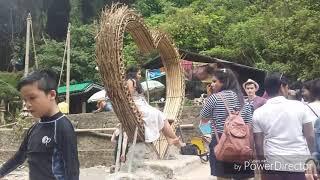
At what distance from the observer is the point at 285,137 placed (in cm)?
372

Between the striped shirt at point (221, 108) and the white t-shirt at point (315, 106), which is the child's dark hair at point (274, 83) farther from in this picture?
the white t-shirt at point (315, 106)

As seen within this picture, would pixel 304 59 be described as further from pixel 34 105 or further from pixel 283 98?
pixel 34 105

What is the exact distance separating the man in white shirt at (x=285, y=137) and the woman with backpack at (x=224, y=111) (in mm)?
398

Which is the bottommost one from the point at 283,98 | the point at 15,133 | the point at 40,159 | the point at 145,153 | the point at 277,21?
the point at 15,133

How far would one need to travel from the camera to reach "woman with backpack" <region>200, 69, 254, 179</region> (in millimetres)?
4273

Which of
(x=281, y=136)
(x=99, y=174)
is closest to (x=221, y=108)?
(x=281, y=136)

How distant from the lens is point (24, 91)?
9.87 feet

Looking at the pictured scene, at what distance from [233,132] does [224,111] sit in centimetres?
39

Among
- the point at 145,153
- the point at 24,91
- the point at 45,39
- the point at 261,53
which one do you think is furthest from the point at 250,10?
the point at 24,91

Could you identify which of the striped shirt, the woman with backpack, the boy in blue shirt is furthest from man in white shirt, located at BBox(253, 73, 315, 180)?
the boy in blue shirt

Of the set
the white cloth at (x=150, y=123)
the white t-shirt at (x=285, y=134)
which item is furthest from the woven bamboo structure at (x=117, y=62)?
the white t-shirt at (x=285, y=134)

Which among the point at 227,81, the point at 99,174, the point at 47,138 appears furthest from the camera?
the point at 99,174

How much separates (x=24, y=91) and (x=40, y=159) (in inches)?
17.1

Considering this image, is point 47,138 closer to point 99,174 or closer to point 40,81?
point 40,81
